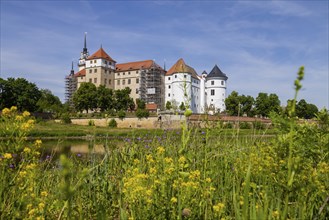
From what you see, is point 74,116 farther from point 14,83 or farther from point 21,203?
point 21,203

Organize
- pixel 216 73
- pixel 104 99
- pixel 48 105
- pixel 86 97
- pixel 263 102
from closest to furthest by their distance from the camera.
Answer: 1. pixel 263 102
2. pixel 86 97
3. pixel 104 99
4. pixel 48 105
5. pixel 216 73

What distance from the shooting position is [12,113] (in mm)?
1996

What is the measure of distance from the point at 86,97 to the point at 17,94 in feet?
45.8

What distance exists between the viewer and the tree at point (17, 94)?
2066 inches

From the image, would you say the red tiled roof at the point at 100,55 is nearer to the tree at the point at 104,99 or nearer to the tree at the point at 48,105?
the tree at the point at 48,105

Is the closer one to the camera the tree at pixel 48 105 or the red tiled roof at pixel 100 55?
the tree at pixel 48 105

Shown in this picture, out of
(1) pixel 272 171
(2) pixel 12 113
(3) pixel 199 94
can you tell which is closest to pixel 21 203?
(2) pixel 12 113

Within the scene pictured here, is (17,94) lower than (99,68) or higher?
lower

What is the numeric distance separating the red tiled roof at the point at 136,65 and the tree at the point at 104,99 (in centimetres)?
1987

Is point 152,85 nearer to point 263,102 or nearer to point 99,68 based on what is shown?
point 99,68

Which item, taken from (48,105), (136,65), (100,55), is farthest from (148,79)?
(48,105)

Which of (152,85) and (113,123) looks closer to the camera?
(113,123)

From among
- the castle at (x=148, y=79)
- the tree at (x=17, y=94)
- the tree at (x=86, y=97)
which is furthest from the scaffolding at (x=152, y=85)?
the tree at (x=17, y=94)

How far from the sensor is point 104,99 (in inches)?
2542
